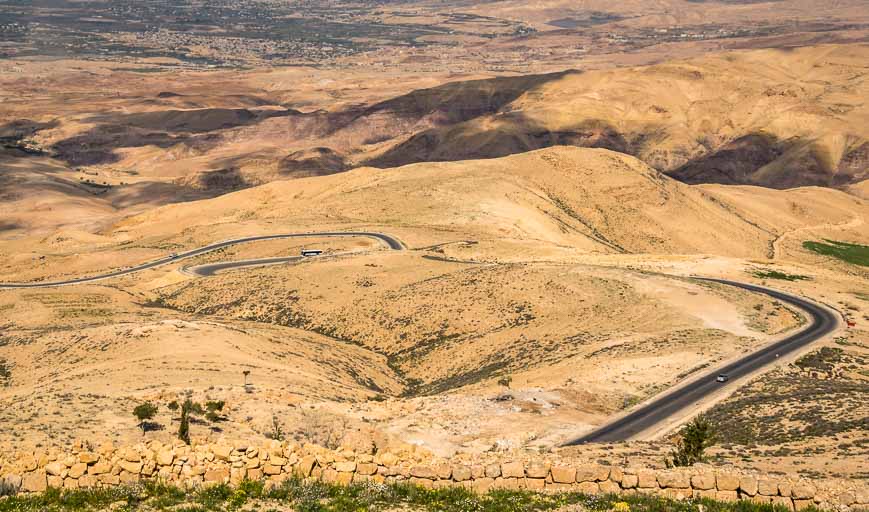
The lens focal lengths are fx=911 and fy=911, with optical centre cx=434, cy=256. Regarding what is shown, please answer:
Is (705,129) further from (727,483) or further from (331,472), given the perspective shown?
(331,472)

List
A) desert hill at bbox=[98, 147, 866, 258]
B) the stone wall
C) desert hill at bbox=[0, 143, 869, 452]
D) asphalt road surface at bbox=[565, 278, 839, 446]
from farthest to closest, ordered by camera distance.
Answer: desert hill at bbox=[98, 147, 866, 258] < desert hill at bbox=[0, 143, 869, 452] < asphalt road surface at bbox=[565, 278, 839, 446] < the stone wall

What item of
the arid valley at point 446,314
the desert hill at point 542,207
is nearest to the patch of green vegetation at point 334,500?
the arid valley at point 446,314

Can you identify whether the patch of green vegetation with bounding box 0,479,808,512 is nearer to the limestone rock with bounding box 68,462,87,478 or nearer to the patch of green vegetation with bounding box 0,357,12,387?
the limestone rock with bounding box 68,462,87,478

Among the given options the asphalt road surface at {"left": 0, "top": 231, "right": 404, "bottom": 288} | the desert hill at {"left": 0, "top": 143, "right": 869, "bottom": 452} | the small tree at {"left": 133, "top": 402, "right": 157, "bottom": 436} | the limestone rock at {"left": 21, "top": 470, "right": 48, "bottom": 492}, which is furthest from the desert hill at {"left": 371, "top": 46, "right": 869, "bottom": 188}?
the limestone rock at {"left": 21, "top": 470, "right": 48, "bottom": 492}

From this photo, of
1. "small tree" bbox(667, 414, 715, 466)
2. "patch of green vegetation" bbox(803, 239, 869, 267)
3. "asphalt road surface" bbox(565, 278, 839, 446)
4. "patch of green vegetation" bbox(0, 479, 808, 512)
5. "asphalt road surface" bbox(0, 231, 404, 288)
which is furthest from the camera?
"patch of green vegetation" bbox(803, 239, 869, 267)

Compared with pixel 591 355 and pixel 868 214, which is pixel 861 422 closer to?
pixel 591 355

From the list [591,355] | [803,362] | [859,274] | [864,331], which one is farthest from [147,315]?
[859,274]

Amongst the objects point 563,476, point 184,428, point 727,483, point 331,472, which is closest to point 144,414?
point 184,428
